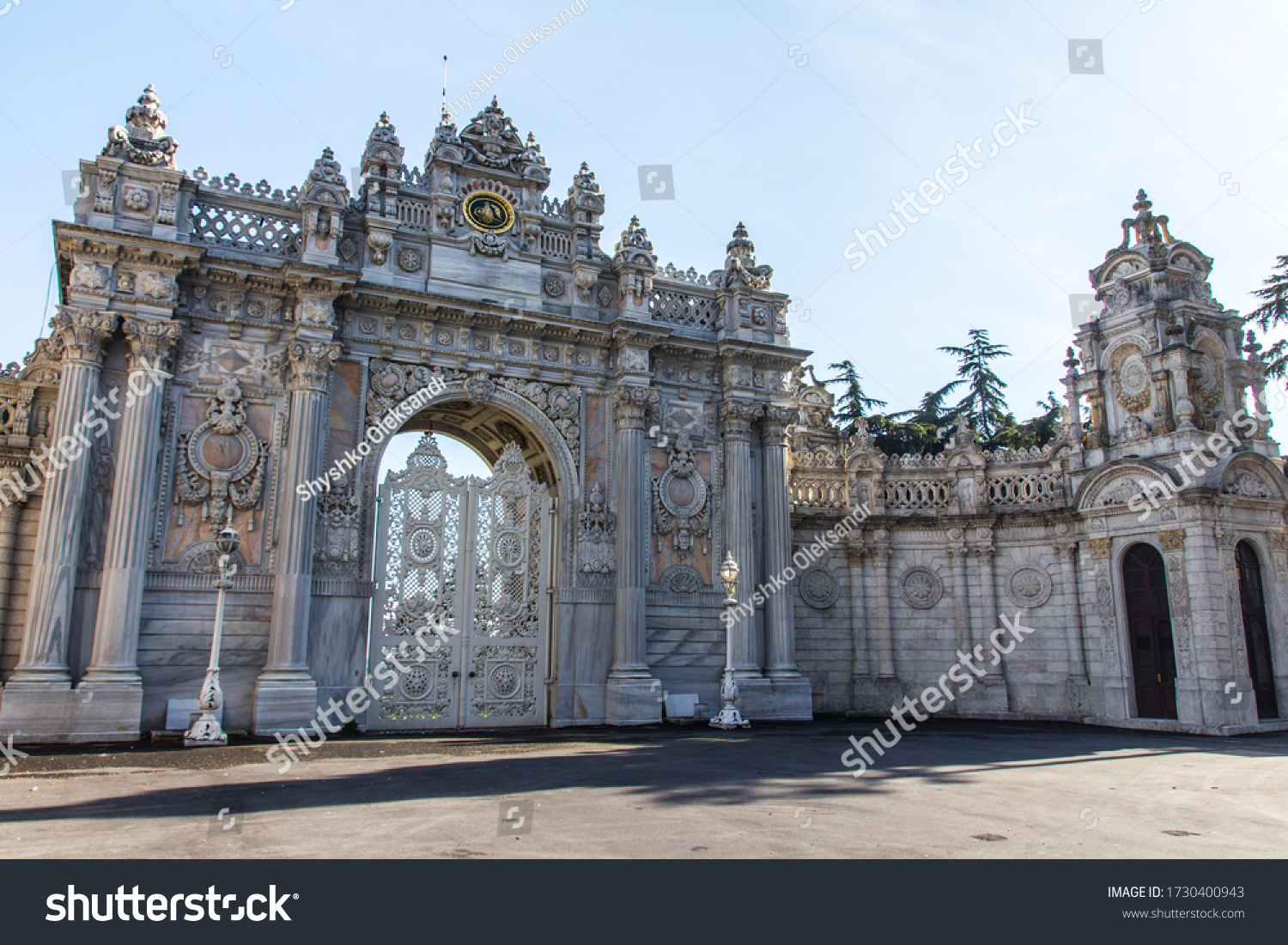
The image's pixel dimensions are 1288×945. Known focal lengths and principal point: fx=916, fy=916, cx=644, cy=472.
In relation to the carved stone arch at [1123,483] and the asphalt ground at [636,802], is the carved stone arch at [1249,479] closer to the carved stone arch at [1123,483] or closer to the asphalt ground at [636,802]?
the carved stone arch at [1123,483]

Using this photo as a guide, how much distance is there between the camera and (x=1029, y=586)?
21.9 metres

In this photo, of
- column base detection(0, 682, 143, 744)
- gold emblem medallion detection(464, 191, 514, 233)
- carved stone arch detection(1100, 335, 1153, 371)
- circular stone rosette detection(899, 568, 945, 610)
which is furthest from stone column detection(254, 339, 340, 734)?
carved stone arch detection(1100, 335, 1153, 371)

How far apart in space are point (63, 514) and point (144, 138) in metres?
6.88

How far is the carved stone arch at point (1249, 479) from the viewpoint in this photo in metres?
19.3

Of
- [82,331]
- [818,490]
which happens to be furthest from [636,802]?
[818,490]

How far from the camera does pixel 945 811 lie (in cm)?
856

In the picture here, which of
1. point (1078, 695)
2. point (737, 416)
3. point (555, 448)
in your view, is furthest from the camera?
point (1078, 695)

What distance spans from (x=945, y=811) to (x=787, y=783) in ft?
6.84

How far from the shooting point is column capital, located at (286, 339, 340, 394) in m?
16.6

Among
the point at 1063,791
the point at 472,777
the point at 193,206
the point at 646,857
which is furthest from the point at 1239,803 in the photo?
the point at 193,206

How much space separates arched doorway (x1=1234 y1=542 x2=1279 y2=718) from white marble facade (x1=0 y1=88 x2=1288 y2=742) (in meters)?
0.21

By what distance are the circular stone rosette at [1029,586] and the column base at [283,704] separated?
626 inches

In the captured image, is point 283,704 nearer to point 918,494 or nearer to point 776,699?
point 776,699

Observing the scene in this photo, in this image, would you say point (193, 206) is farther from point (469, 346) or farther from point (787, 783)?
point (787, 783)
